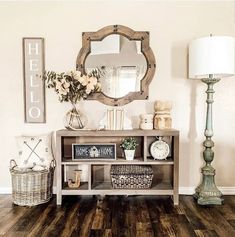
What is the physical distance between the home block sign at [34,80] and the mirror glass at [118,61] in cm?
57

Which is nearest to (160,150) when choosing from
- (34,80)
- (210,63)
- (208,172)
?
(208,172)

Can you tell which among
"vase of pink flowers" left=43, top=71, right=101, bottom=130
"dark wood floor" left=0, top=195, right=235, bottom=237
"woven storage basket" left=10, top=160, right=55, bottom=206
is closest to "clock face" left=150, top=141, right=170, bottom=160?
"dark wood floor" left=0, top=195, right=235, bottom=237

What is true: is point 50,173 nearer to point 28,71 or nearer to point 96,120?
point 96,120

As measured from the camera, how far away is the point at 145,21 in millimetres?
3172

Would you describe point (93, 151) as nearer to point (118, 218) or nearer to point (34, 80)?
point (118, 218)

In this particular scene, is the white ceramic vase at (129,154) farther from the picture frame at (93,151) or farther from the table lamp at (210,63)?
the table lamp at (210,63)

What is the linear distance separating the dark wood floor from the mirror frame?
46.2 inches

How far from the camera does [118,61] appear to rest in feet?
10.4

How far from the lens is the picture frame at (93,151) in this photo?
289 cm

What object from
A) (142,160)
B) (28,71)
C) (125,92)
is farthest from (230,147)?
(28,71)

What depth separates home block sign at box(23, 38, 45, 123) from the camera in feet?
10.4

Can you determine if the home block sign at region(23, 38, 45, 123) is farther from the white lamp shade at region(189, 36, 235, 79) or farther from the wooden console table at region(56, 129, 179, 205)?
the white lamp shade at region(189, 36, 235, 79)

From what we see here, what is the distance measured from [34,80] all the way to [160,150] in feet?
5.49

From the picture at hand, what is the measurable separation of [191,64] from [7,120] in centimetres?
221
